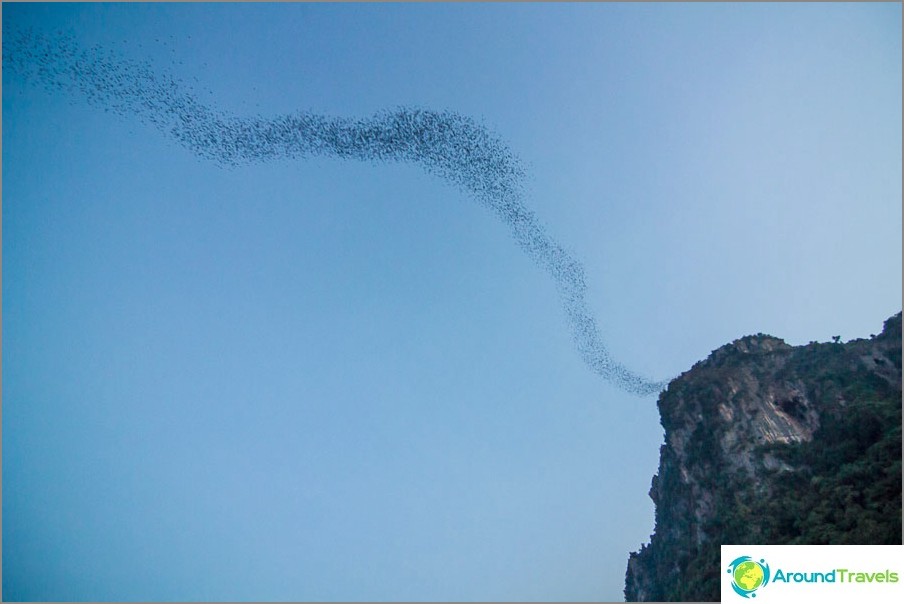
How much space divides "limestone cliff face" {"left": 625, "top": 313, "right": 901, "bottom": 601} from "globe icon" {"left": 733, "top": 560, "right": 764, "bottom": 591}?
7.35 metres

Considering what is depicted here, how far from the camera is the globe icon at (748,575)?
1380 centimetres

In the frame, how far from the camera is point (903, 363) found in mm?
24000

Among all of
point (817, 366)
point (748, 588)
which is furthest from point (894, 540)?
point (817, 366)

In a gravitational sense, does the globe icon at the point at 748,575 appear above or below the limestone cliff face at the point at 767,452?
below

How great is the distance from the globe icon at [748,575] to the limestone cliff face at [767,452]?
7345 mm

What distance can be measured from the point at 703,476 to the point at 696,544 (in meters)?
4.20

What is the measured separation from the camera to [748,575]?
547 inches

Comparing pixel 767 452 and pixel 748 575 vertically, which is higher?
pixel 767 452

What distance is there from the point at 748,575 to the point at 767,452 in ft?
50.8

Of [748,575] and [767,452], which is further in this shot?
[767,452]

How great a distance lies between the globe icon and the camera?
13.8 m

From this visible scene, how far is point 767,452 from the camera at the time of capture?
2667 cm

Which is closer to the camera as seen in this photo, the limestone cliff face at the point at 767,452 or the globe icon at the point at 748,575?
the globe icon at the point at 748,575

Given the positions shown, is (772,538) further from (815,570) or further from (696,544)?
(815,570)
